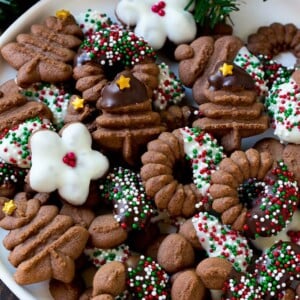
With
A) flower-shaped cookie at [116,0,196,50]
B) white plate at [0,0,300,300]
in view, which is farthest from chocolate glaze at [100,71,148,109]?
white plate at [0,0,300,300]

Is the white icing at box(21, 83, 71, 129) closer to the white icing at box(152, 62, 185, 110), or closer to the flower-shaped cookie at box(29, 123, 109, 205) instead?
the flower-shaped cookie at box(29, 123, 109, 205)

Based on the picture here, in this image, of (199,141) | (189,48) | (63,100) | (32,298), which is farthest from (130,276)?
(189,48)

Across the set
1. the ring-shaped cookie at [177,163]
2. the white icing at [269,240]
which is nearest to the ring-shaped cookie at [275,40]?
the ring-shaped cookie at [177,163]

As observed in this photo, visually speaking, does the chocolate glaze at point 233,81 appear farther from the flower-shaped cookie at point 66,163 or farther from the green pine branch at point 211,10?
the flower-shaped cookie at point 66,163

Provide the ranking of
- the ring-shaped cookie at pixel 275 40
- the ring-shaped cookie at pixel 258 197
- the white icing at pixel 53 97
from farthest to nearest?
the ring-shaped cookie at pixel 275 40, the white icing at pixel 53 97, the ring-shaped cookie at pixel 258 197

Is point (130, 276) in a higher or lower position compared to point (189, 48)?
lower

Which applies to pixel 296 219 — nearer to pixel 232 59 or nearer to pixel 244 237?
pixel 244 237
